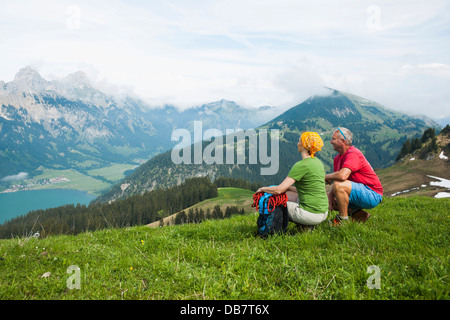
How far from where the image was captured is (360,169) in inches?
304

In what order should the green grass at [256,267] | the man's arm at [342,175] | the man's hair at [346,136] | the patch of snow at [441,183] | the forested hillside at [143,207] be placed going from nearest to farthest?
the green grass at [256,267] < the man's arm at [342,175] < the man's hair at [346,136] < the patch of snow at [441,183] < the forested hillside at [143,207]

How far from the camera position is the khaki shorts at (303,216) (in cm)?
670

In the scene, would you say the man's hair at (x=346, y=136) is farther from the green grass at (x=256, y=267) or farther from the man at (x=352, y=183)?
the green grass at (x=256, y=267)

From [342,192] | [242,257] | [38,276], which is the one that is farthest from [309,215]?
[38,276]

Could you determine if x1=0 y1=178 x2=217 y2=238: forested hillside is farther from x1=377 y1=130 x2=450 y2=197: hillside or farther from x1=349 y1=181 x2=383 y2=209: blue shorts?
x1=349 y1=181 x2=383 y2=209: blue shorts

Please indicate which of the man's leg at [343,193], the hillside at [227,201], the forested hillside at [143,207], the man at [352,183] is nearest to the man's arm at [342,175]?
the man at [352,183]

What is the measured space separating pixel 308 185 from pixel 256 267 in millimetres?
2954

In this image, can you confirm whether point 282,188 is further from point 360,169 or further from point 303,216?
point 360,169

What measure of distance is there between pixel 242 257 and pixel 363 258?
2.34 m

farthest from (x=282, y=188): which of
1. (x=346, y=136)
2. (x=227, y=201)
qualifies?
(x=227, y=201)

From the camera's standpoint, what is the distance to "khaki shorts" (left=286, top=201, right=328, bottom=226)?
22.0 feet

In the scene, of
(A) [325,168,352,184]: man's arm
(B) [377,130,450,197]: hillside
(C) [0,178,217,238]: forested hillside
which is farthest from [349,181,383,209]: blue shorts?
(C) [0,178,217,238]: forested hillside

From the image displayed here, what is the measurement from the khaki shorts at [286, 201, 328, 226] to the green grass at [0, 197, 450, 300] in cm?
36
